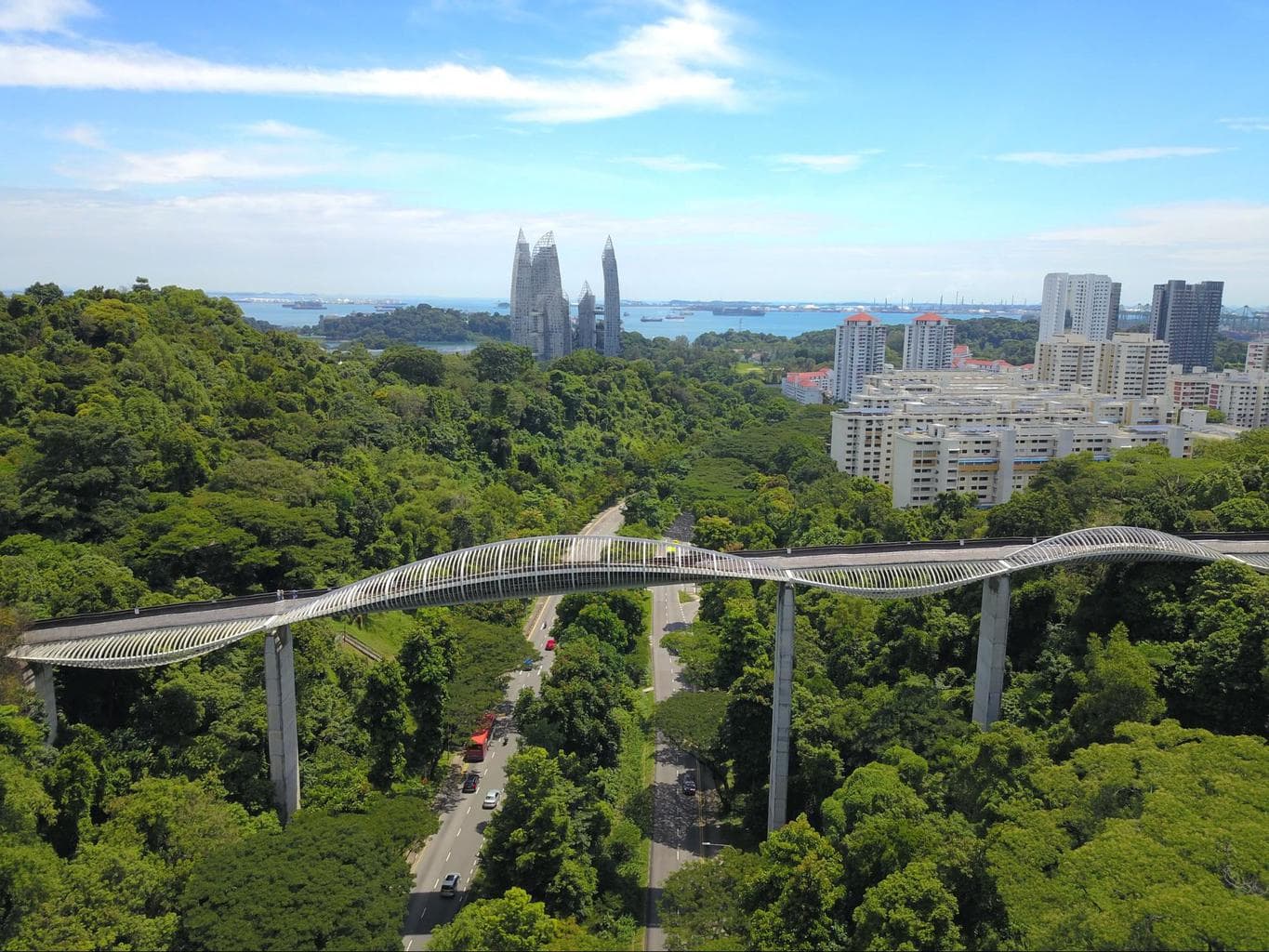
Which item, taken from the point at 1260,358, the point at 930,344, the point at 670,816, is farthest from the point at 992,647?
the point at 930,344

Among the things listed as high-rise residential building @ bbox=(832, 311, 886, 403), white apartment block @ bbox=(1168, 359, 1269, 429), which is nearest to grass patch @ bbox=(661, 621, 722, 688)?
white apartment block @ bbox=(1168, 359, 1269, 429)

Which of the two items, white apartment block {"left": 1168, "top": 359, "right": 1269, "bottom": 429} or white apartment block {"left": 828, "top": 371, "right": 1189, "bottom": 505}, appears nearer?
white apartment block {"left": 828, "top": 371, "right": 1189, "bottom": 505}

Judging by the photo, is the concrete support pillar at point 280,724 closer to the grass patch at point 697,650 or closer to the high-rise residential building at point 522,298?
the grass patch at point 697,650

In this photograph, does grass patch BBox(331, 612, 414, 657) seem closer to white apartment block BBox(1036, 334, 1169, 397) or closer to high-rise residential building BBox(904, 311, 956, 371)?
white apartment block BBox(1036, 334, 1169, 397)

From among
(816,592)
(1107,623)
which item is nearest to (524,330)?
(816,592)

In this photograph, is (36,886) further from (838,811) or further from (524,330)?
(524,330)

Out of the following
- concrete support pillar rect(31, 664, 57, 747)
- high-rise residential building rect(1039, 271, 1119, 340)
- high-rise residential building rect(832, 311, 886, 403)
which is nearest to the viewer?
concrete support pillar rect(31, 664, 57, 747)
